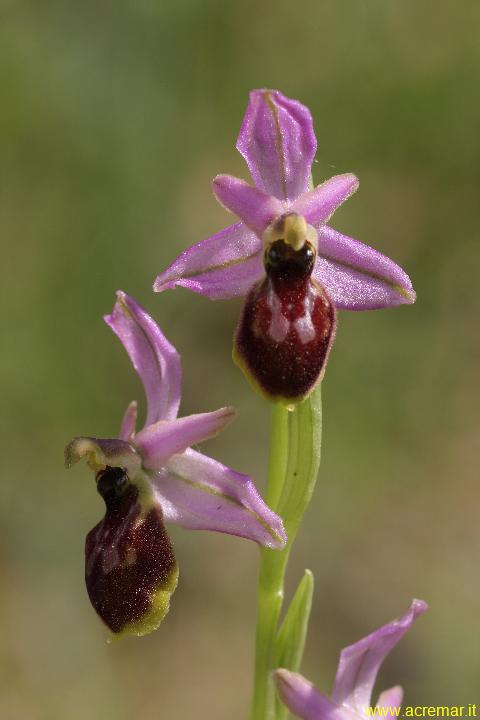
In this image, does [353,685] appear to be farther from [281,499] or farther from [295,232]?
[295,232]

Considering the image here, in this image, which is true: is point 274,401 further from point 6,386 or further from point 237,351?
point 6,386

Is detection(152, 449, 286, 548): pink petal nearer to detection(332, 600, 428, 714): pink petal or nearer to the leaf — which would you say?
the leaf

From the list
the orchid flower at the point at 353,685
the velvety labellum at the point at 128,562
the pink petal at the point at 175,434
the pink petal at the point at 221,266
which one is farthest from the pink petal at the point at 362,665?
the pink petal at the point at 221,266

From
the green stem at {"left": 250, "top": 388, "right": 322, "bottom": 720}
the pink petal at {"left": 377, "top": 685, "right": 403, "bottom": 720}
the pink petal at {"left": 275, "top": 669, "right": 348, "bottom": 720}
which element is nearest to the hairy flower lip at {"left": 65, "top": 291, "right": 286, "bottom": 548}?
the green stem at {"left": 250, "top": 388, "right": 322, "bottom": 720}

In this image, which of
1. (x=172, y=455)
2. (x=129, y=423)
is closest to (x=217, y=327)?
(x=129, y=423)

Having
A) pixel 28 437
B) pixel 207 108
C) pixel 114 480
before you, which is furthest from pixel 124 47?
pixel 114 480

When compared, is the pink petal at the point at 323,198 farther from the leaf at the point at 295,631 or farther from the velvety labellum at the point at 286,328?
the leaf at the point at 295,631
